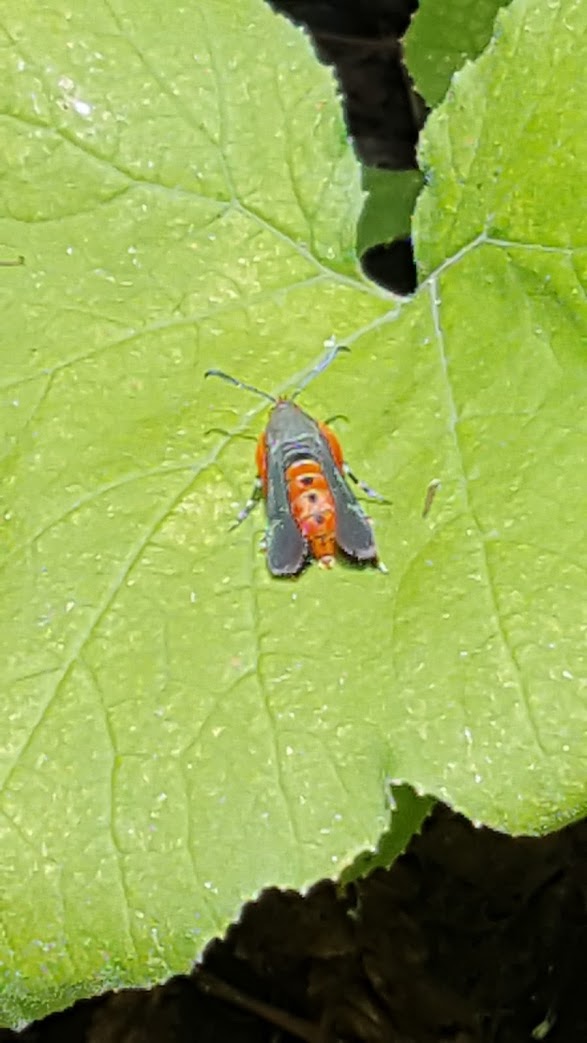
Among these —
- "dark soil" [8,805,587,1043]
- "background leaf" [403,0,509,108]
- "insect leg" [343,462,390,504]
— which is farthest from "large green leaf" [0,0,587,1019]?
"dark soil" [8,805,587,1043]

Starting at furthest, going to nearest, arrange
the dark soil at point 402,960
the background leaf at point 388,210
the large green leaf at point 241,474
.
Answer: the background leaf at point 388,210, the dark soil at point 402,960, the large green leaf at point 241,474

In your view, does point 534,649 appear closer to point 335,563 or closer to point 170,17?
point 335,563

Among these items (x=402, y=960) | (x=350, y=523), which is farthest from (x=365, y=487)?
(x=402, y=960)

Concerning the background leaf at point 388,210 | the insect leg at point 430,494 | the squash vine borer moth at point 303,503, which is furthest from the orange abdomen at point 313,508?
the background leaf at point 388,210

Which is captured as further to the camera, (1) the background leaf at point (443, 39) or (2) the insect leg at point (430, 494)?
(1) the background leaf at point (443, 39)

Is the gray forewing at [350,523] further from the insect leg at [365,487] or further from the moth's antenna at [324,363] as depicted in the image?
the moth's antenna at [324,363]

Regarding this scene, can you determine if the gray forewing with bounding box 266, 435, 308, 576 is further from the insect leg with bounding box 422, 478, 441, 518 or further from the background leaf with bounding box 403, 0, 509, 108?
the background leaf with bounding box 403, 0, 509, 108

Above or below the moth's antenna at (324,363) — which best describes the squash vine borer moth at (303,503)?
below

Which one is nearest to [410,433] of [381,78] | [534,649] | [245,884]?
[534,649]
